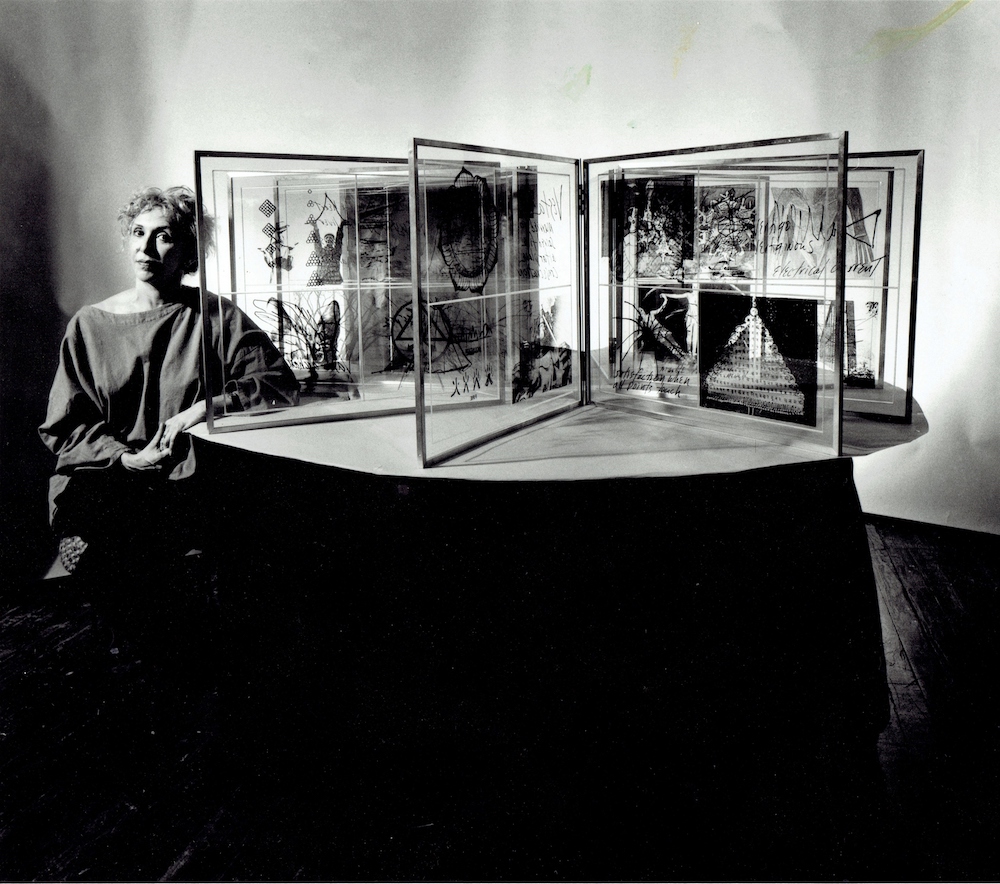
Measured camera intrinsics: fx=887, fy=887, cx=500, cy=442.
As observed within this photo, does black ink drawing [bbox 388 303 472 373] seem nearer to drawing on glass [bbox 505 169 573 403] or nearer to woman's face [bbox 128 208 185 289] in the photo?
drawing on glass [bbox 505 169 573 403]

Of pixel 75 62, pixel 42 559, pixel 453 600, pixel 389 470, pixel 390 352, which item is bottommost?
pixel 42 559

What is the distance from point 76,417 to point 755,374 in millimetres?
2164

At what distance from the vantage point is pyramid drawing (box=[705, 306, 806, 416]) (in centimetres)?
207

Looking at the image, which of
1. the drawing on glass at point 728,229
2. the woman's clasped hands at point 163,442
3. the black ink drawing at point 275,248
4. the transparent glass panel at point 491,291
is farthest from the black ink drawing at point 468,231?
the woman's clasped hands at point 163,442

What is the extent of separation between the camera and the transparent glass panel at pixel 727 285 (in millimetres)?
2025

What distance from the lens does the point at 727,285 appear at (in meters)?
2.18

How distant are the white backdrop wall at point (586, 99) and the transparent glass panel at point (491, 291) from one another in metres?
1.37

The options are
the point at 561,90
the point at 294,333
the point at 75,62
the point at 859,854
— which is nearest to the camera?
the point at 859,854

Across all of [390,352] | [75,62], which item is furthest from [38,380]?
[390,352]

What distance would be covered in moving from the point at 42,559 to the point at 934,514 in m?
3.49

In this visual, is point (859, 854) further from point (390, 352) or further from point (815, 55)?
point (815, 55)

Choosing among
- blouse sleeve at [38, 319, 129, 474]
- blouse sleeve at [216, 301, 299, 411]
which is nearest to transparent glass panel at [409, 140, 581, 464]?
blouse sleeve at [216, 301, 299, 411]

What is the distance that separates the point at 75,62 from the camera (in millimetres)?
3072

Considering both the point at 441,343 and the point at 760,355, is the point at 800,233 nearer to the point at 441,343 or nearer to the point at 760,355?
the point at 760,355
